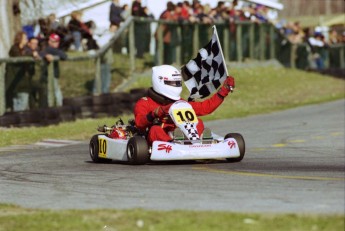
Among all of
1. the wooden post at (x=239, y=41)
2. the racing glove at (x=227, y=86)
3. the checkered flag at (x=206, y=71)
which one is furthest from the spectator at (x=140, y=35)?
the racing glove at (x=227, y=86)

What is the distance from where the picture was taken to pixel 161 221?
7.73 m

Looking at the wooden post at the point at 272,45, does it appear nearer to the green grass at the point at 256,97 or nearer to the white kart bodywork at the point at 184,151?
the green grass at the point at 256,97

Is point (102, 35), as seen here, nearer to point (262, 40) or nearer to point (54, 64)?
point (54, 64)

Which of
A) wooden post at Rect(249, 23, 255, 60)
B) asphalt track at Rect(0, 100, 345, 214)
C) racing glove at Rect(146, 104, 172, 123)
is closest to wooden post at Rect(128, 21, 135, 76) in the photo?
wooden post at Rect(249, 23, 255, 60)

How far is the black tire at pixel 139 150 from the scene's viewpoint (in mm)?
12227

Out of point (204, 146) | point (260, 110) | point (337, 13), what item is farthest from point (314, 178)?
point (337, 13)

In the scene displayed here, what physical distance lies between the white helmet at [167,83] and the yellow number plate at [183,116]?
1.48 feet

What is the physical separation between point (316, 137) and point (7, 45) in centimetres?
803

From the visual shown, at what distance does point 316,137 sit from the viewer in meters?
17.0

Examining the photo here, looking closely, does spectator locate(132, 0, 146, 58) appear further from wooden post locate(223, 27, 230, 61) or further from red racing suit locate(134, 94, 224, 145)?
red racing suit locate(134, 94, 224, 145)

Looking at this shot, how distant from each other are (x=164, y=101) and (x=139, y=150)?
0.93 metres

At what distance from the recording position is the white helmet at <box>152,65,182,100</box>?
1284cm

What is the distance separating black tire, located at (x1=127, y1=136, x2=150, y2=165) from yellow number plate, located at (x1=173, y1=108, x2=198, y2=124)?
17.8 inches

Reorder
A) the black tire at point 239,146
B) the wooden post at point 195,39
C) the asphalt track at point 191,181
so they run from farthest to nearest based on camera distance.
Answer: the wooden post at point 195,39
the black tire at point 239,146
the asphalt track at point 191,181
